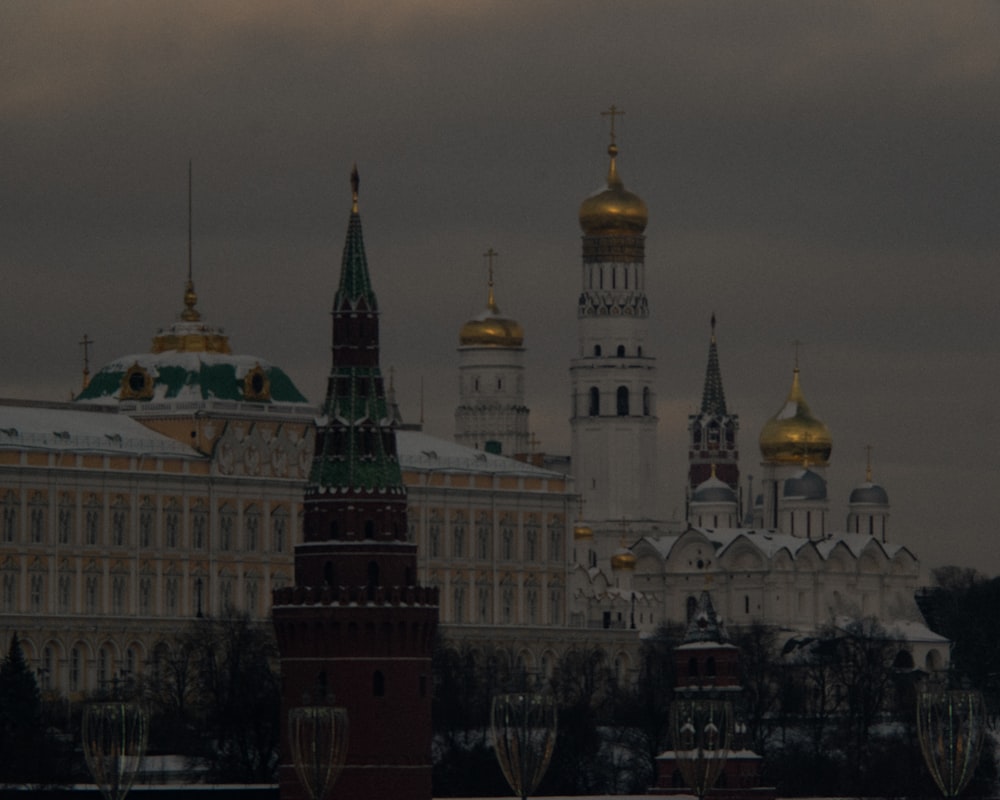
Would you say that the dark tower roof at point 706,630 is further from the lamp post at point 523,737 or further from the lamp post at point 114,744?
the lamp post at point 114,744

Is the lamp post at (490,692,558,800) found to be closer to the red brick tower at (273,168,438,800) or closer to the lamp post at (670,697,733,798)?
the lamp post at (670,697,733,798)

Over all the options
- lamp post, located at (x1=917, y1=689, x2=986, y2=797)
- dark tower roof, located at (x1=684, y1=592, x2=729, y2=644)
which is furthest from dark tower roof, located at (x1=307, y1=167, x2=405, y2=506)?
lamp post, located at (x1=917, y1=689, x2=986, y2=797)

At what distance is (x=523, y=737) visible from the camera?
169750mm

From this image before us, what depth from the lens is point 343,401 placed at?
157 metres

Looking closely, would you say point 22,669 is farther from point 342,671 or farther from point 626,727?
point 342,671

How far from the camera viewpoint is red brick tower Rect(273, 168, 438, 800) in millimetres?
155625

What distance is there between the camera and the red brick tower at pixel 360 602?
511ft

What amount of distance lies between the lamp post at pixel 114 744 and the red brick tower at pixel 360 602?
5.44 meters

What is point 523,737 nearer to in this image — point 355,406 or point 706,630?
point 706,630

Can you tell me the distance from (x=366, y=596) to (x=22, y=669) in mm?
38923

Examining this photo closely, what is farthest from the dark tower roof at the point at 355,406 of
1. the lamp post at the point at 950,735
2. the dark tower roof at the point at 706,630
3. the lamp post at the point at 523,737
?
the lamp post at the point at 950,735

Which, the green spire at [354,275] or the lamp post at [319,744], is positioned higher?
the green spire at [354,275]

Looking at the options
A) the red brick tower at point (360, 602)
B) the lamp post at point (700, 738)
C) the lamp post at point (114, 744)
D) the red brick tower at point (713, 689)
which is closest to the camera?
the red brick tower at point (360, 602)

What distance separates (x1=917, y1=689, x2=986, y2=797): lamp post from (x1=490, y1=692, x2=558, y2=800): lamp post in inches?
478
